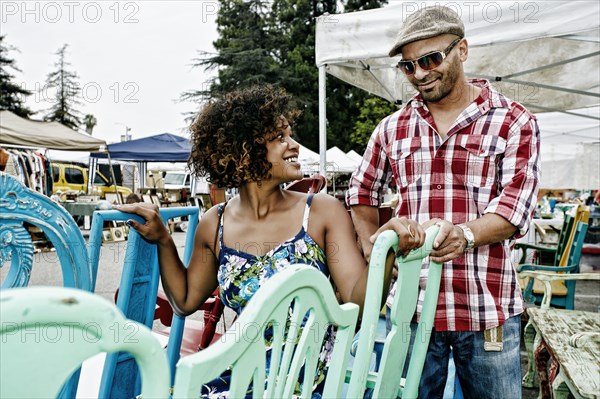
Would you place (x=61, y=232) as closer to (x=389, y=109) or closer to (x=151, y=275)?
(x=151, y=275)

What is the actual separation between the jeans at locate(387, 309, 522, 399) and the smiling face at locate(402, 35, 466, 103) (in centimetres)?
84

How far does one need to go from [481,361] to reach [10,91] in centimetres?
4376

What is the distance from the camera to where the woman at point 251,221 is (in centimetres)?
172

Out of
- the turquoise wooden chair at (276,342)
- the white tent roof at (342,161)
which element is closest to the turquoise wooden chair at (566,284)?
the turquoise wooden chair at (276,342)

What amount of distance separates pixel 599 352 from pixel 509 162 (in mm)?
1163

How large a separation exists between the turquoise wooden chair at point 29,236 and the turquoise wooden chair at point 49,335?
1.04m

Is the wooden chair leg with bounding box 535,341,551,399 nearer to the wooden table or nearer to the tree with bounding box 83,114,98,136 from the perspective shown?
the wooden table

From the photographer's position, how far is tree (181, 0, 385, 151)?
78.0 ft

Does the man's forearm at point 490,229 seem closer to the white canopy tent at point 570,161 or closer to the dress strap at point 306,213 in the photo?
the dress strap at point 306,213

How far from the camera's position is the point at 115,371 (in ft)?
5.38

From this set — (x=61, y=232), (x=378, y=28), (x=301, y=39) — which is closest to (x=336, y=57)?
(x=378, y=28)

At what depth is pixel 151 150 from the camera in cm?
1323

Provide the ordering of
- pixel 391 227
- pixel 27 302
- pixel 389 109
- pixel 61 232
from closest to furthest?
pixel 27 302
pixel 391 227
pixel 61 232
pixel 389 109

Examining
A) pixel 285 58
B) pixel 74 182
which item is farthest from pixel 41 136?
pixel 285 58
